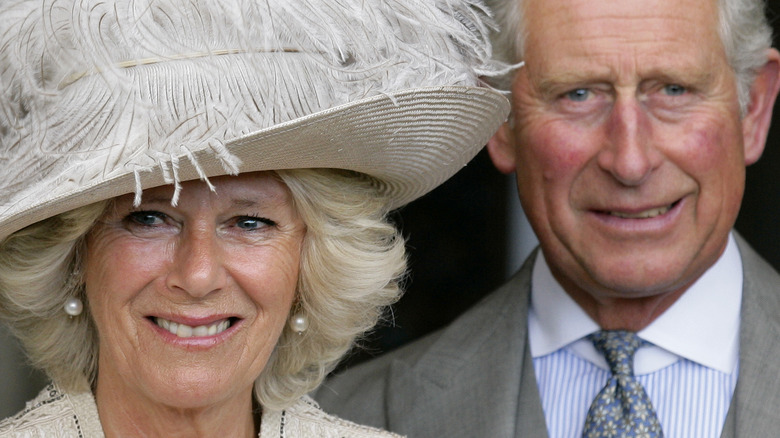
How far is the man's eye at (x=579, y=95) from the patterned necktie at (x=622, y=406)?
637 millimetres

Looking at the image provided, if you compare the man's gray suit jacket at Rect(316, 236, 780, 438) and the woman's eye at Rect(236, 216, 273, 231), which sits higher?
the woman's eye at Rect(236, 216, 273, 231)

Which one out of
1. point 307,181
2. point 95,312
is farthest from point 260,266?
point 95,312

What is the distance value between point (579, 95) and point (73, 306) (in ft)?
4.49

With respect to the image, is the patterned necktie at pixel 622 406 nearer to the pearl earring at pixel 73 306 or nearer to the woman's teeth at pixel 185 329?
the woman's teeth at pixel 185 329

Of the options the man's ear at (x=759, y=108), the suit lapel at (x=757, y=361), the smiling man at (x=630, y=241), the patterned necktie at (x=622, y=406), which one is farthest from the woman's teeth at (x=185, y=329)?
the man's ear at (x=759, y=108)

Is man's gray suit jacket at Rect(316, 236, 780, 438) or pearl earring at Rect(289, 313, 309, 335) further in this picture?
man's gray suit jacket at Rect(316, 236, 780, 438)

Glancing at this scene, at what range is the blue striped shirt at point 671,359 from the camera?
280 centimetres

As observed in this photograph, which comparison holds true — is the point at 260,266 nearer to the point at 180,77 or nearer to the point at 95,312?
the point at 95,312

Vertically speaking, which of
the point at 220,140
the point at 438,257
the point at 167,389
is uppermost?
the point at 438,257

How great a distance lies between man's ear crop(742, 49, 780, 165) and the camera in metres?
3.07

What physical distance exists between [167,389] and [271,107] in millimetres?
637

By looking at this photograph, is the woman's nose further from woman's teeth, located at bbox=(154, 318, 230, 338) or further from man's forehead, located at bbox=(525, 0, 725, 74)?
man's forehead, located at bbox=(525, 0, 725, 74)

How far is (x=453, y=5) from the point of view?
7.66 feet

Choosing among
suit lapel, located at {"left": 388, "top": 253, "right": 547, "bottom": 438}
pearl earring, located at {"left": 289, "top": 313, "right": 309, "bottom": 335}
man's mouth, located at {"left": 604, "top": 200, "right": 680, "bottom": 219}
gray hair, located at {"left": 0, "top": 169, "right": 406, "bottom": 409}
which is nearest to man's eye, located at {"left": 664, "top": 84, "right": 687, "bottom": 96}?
man's mouth, located at {"left": 604, "top": 200, "right": 680, "bottom": 219}
